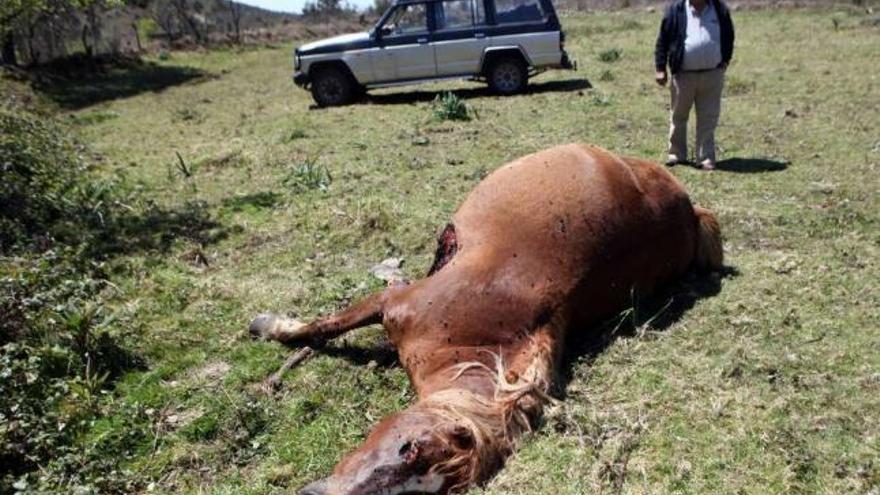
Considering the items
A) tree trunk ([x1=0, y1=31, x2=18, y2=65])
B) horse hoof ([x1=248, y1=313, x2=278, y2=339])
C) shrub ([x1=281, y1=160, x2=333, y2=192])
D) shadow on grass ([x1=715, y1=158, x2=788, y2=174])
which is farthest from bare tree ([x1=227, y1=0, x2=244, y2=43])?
horse hoof ([x1=248, y1=313, x2=278, y2=339])

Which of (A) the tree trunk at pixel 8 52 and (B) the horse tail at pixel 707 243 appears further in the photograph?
(A) the tree trunk at pixel 8 52

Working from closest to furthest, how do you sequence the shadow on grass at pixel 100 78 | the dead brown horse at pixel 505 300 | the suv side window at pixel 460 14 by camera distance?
the dead brown horse at pixel 505 300
the suv side window at pixel 460 14
the shadow on grass at pixel 100 78

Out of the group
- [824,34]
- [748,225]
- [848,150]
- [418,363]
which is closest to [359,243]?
[418,363]

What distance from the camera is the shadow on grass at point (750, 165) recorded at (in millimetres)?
7230

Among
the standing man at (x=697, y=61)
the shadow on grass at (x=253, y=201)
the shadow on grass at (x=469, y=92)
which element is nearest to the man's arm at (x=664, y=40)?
the standing man at (x=697, y=61)

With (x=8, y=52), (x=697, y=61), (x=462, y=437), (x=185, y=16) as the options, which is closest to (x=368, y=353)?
(x=462, y=437)

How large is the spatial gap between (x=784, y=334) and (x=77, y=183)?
6.46 m

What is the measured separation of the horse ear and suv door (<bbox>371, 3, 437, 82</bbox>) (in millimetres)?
11097

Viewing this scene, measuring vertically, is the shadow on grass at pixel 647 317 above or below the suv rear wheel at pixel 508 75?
below

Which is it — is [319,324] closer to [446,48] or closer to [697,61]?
[697,61]

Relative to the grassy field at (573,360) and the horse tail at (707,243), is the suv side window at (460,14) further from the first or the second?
the horse tail at (707,243)

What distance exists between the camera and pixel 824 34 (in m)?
16.1

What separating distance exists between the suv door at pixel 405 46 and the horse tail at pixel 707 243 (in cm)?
915

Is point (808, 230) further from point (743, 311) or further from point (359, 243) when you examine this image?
point (359, 243)
